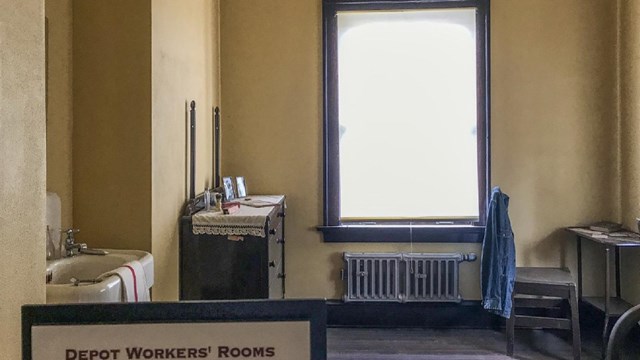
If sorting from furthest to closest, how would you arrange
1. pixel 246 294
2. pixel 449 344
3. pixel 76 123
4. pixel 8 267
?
pixel 449 344 → pixel 246 294 → pixel 76 123 → pixel 8 267

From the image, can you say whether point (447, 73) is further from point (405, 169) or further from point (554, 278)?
point (554, 278)

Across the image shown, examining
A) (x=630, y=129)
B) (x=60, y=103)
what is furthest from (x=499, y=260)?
(x=60, y=103)

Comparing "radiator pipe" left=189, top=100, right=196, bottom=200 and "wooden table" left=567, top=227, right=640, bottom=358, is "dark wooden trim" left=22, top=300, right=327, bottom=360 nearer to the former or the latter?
"radiator pipe" left=189, top=100, right=196, bottom=200

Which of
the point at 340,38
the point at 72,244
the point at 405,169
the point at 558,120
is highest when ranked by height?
the point at 340,38

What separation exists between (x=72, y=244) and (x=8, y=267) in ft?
4.32

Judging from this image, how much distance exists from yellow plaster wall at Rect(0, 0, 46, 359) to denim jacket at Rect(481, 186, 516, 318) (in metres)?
2.95

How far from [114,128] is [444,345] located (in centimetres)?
268

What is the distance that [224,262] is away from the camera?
9.59 ft

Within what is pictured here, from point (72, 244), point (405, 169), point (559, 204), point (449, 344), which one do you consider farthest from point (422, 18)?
point (72, 244)

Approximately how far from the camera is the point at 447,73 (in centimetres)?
414

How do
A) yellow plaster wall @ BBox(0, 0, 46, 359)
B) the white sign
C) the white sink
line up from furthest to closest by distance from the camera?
the white sink
yellow plaster wall @ BBox(0, 0, 46, 359)
the white sign

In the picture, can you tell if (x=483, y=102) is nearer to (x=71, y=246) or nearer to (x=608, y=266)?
(x=608, y=266)

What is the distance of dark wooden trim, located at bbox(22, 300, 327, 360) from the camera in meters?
0.72

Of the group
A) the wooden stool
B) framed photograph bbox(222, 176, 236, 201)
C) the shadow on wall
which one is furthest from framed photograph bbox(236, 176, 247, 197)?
the shadow on wall
